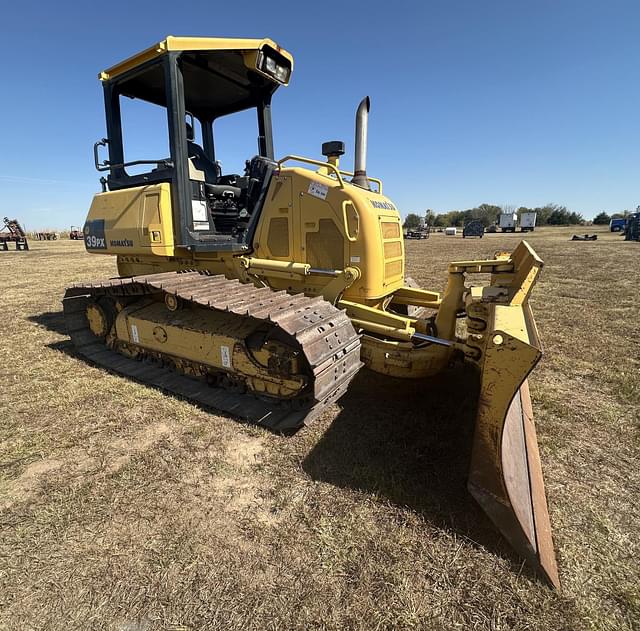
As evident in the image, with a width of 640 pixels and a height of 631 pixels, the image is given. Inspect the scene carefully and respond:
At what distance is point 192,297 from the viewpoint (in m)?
3.59

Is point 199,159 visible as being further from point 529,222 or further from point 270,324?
point 529,222

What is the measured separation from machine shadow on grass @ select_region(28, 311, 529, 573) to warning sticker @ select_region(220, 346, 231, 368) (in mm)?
489

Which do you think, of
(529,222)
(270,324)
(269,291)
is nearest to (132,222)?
(269,291)

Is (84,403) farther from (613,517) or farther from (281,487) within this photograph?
(613,517)

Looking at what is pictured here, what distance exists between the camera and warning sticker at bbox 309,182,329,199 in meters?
3.90

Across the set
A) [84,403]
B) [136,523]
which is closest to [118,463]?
[136,523]

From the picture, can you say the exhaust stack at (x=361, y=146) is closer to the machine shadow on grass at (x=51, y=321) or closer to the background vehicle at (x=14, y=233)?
the machine shadow on grass at (x=51, y=321)

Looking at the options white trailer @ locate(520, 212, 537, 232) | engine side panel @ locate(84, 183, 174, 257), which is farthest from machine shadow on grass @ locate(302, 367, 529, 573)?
white trailer @ locate(520, 212, 537, 232)

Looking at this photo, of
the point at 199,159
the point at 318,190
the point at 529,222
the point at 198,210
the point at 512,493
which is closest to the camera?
the point at 512,493

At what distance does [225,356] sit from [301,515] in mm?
1858

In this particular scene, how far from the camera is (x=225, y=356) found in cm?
384

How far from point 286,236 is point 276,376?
1.60 m

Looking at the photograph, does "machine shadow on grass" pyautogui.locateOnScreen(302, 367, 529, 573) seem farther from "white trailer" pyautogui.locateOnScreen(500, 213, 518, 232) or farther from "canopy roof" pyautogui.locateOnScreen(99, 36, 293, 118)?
"white trailer" pyautogui.locateOnScreen(500, 213, 518, 232)

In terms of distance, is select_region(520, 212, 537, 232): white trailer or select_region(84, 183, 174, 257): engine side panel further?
select_region(520, 212, 537, 232): white trailer
